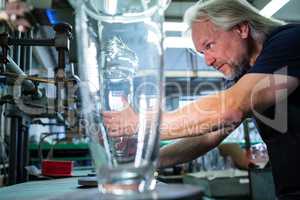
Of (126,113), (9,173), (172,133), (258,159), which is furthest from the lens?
(258,159)

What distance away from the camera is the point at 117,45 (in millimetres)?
784

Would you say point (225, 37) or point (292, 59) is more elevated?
point (225, 37)

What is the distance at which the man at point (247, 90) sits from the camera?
33.1 inches

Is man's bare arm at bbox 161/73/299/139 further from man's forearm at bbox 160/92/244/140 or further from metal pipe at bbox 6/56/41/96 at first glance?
metal pipe at bbox 6/56/41/96

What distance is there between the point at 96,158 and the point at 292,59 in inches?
25.7

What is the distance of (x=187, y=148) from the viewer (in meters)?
1.20

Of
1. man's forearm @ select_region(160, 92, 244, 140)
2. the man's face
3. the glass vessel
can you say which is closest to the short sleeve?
man's forearm @ select_region(160, 92, 244, 140)

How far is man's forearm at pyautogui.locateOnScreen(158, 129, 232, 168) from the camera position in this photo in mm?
1122

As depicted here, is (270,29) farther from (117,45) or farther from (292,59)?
(117,45)

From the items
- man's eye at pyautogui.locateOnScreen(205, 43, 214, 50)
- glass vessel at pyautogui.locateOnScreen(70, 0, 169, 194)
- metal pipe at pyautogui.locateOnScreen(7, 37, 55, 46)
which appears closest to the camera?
glass vessel at pyautogui.locateOnScreen(70, 0, 169, 194)

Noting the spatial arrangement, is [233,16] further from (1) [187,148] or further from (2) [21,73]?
(2) [21,73]

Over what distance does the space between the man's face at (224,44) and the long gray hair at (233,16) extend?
20mm

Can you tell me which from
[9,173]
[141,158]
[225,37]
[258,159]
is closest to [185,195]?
[141,158]

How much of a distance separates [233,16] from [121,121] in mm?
662
